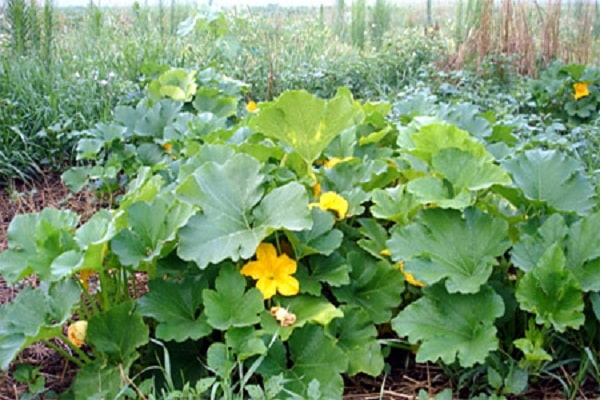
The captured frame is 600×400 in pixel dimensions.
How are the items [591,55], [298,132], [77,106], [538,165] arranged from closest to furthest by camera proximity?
[538,165] → [298,132] → [77,106] → [591,55]

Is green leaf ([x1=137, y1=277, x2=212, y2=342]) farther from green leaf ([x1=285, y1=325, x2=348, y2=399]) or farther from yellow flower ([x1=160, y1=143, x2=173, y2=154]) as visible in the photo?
yellow flower ([x1=160, y1=143, x2=173, y2=154])

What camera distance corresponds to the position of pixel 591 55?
478 cm

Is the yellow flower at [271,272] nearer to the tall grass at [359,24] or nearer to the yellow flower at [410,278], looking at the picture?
the yellow flower at [410,278]

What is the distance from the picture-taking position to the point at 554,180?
155 cm

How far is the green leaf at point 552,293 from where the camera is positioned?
4.42 ft

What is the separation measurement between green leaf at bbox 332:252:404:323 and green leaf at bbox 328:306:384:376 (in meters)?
0.04

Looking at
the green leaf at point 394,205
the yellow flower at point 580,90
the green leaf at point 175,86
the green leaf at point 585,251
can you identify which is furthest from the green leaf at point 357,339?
the yellow flower at point 580,90

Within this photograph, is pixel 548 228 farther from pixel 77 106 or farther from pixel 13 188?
pixel 77 106

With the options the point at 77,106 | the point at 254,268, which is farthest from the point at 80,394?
the point at 77,106

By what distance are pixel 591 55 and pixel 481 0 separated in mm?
893

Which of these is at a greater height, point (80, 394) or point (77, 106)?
point (77, 106)

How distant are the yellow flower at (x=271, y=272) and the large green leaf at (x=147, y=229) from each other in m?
0.19

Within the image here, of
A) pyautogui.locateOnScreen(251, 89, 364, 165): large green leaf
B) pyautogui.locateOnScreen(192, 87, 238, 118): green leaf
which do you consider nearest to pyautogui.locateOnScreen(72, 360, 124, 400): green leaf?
pyautogui.locateOnScreen(251, 89, 364, 165): large green leaf

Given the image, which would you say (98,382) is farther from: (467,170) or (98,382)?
(467,170)
